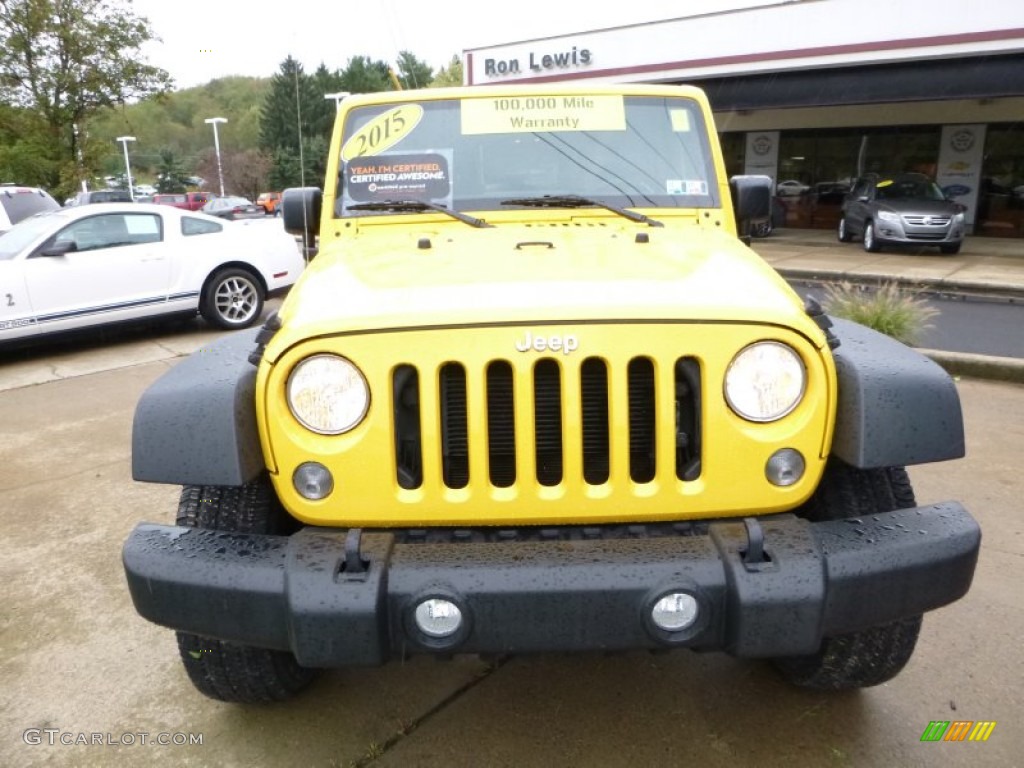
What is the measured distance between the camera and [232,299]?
349 inches

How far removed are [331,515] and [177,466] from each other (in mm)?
386

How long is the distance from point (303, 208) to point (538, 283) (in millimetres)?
1777

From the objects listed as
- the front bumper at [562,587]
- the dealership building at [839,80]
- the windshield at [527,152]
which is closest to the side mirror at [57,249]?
the windshield at [527,152]

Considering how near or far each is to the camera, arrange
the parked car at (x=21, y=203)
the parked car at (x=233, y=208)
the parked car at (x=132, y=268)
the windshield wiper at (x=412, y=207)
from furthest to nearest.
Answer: the parked car at (x=233, y=208) < the parked car at (x=21, y=203) < the parked car at (x=132, y=268) < the windshield wiper at (x=412, y=207)

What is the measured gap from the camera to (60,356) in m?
8.11

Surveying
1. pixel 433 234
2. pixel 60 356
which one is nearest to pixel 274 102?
pixel 60 356

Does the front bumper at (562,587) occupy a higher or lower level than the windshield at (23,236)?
lower

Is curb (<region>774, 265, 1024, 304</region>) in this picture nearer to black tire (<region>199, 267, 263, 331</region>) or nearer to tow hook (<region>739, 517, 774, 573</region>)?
black tire (<region>199, 267, 263, 331</region>)

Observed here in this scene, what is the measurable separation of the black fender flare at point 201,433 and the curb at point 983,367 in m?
5.73

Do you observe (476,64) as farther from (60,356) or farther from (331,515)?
(331,515)

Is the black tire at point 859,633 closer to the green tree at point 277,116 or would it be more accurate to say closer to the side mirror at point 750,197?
the side mirror at point 750,197

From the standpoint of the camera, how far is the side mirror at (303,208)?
3604 millimetres

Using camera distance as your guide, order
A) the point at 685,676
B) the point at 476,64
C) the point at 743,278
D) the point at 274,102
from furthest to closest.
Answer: the point at 274,102 < the point at 476,64 < the point at 685,676 < the point at 743,278

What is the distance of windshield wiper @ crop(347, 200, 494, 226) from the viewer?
10.5 ft
